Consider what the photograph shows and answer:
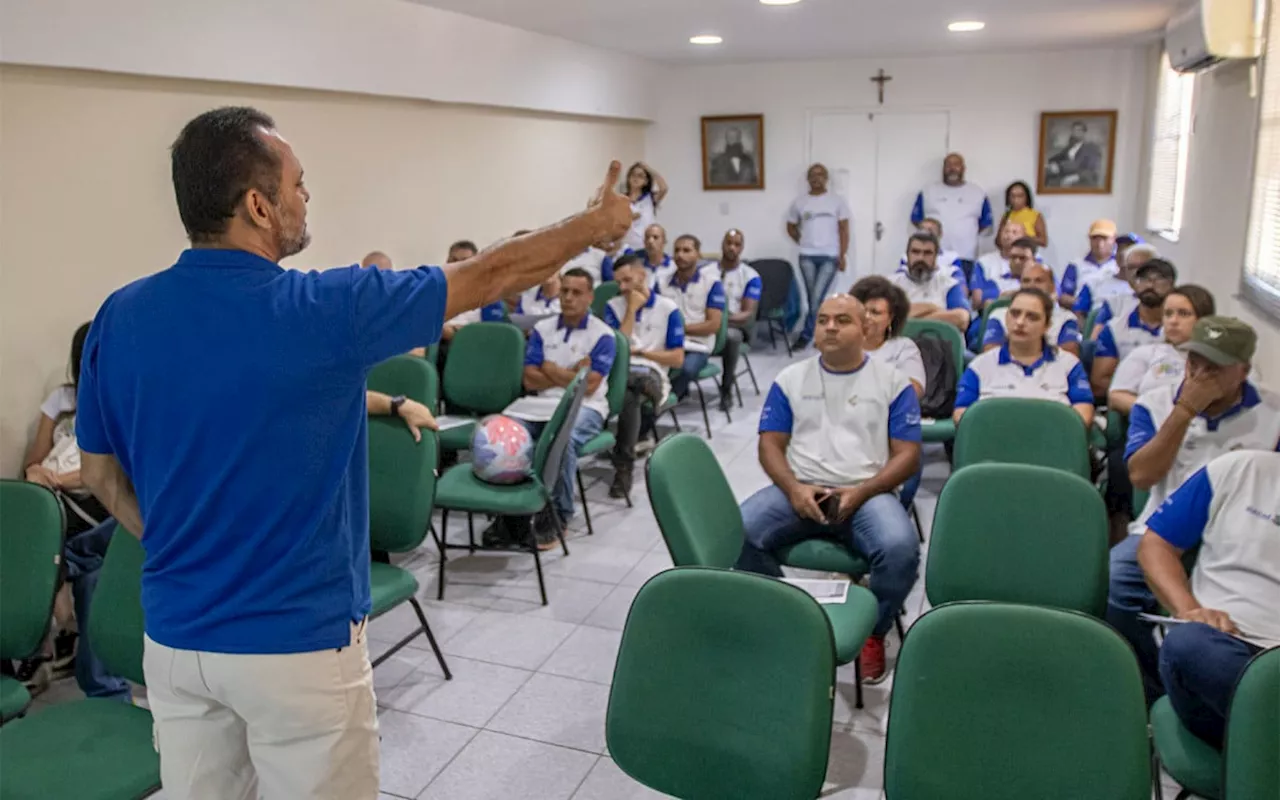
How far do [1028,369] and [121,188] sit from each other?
3896mm

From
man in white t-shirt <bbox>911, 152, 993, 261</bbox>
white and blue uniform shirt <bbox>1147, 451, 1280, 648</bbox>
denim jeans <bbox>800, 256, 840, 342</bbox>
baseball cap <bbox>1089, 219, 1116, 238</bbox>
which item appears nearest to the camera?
white and blue uniform shirt <bbox>1147, 451, 1280, 648</bbox>

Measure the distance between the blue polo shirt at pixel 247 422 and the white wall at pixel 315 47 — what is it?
2.90 meters

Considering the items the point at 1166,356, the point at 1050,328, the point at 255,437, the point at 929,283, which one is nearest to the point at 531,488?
the point at 255,437

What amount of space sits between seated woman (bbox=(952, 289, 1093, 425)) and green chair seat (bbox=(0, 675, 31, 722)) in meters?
3.30

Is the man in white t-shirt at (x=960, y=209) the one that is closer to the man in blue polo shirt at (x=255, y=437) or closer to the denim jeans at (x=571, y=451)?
the denim jeans at (x=571, y=451)

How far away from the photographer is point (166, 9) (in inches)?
166

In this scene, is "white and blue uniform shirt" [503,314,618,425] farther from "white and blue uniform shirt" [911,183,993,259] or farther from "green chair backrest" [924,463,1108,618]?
"white and blue uniform shirt" [911,183,993,259]

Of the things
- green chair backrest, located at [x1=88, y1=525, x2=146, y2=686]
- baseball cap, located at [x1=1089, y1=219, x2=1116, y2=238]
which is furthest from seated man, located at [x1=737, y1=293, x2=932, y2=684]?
baseball cap, located at [x1=1089, y1=219, x2=1116, y2=238]

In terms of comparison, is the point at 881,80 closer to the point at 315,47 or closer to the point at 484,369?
the point at 315,47

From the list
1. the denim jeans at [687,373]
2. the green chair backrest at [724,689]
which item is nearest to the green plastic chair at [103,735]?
the green chair backrest at [724,689]

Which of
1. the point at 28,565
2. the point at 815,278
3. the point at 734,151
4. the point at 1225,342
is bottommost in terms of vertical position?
the point at 815,278

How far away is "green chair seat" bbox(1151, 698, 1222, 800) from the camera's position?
1.95 m

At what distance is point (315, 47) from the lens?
511 centimetres

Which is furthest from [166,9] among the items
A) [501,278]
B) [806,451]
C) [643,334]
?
[501,278]
